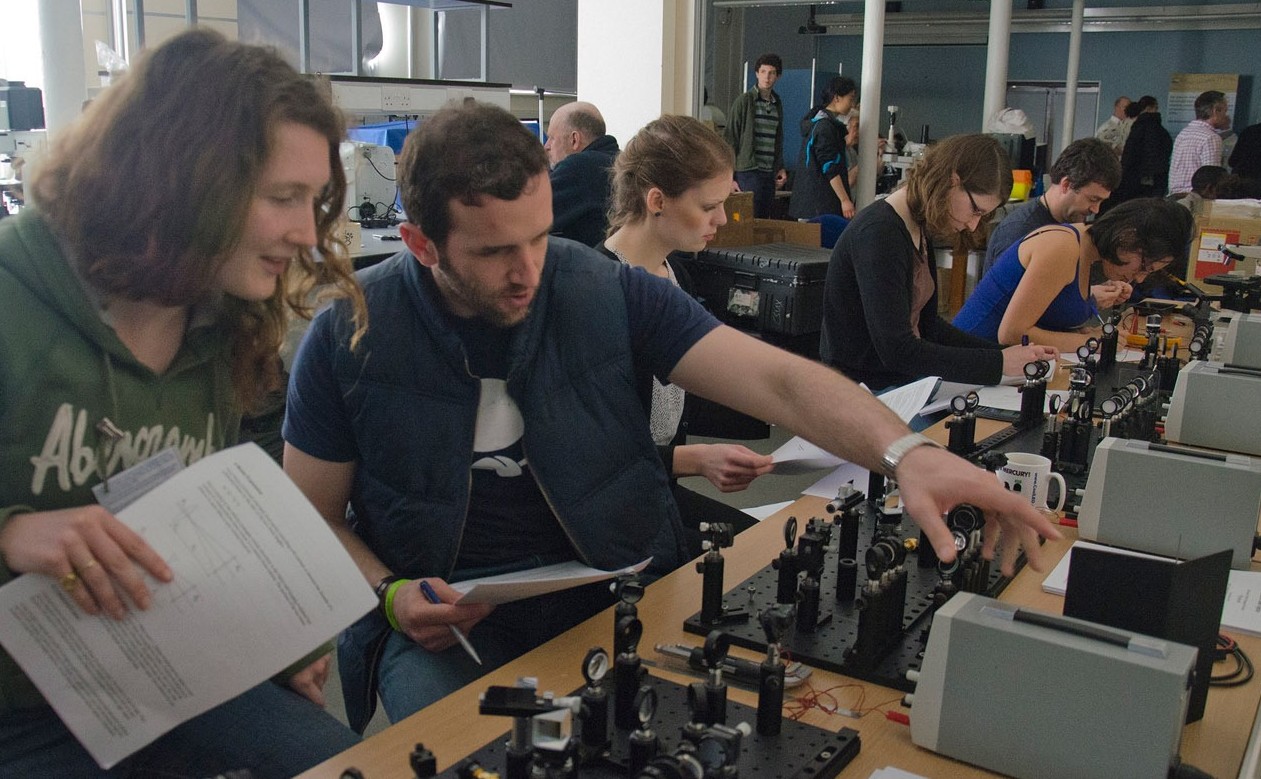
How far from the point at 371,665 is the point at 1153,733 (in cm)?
102

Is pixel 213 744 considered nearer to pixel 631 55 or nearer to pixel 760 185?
pixel 631 55

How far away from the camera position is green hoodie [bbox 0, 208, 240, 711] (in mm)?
1177

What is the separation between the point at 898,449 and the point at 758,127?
7324mm

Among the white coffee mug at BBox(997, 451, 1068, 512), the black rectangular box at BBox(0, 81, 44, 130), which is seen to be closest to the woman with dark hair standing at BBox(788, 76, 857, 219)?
the black rectangular box at BBox(0, 81, 44, 130)

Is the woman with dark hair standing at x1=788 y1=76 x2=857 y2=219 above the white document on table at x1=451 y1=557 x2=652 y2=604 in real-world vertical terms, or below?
above

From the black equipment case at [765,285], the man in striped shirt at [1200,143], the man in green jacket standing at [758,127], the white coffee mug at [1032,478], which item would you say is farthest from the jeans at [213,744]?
the man in striped shirt at [1200,143]

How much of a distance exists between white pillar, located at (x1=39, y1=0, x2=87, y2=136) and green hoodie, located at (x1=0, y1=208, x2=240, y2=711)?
1.63m

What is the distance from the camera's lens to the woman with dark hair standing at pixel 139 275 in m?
1.19

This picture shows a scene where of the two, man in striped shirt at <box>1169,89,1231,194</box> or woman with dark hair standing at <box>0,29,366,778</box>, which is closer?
woman with dark hair standing at <box>0,29,366,778</box>

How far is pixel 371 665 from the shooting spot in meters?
1.57

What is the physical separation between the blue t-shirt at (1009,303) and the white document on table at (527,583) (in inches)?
82.8

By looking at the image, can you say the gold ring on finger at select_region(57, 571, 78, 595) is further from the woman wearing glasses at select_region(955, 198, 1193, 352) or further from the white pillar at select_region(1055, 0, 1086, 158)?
the white pillar at select_region(1055, 0, 1086, 158)

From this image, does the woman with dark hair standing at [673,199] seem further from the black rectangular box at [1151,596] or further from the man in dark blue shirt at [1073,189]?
the man in dark blue shirt at [1073,189]

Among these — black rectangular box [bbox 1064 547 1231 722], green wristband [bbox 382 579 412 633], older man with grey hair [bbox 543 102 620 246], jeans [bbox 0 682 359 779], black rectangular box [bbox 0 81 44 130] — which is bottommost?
jeans [bbox 0 682 359 779]
